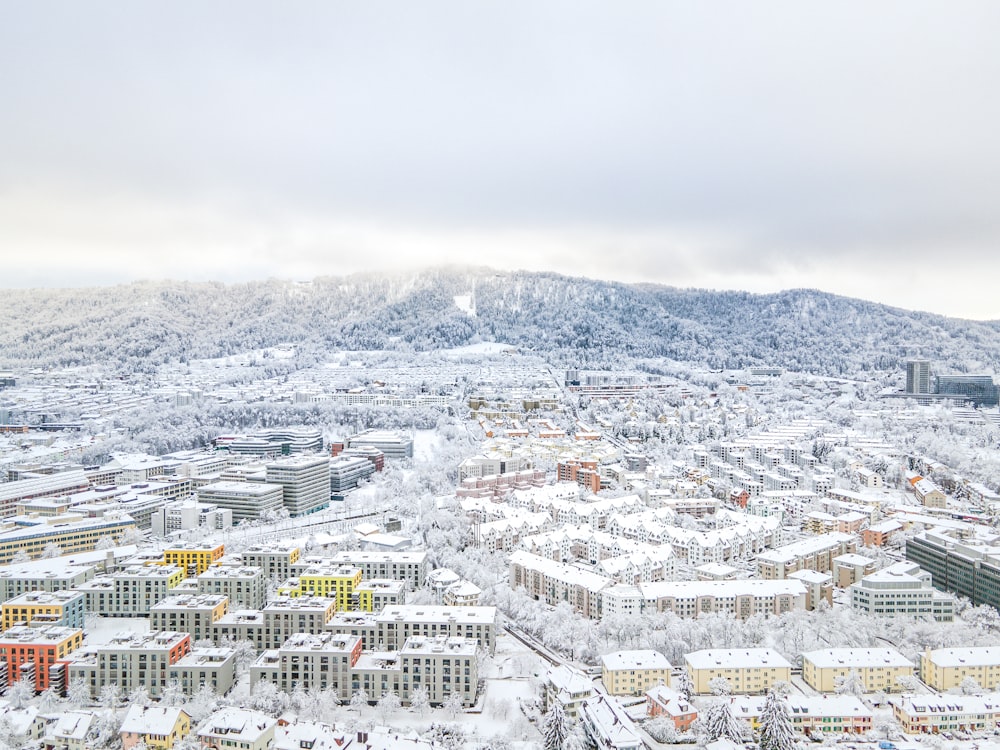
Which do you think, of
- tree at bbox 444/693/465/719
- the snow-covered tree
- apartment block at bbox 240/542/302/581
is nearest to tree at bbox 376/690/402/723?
tree at bbox 444/693/465/719

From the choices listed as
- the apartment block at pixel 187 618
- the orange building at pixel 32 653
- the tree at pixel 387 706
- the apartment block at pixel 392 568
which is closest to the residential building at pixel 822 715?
the tree at pixel 387 706

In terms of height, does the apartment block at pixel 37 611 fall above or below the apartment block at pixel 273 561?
below

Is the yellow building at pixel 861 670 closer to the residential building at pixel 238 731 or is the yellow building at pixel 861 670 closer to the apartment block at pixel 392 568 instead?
the apartment block at pixel 392 568

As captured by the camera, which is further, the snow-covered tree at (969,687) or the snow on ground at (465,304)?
the snow on ground at (465,304)

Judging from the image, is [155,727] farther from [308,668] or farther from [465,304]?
[465,304]

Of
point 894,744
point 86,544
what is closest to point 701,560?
point 894,744

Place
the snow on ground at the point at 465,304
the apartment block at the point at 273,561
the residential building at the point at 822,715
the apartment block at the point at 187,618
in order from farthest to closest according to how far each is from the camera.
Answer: the snow on ground at the point at 465,304
the apartment block at the point at 273,561
the apartment block at the point at 187,618
the residential building at the point at 822,715

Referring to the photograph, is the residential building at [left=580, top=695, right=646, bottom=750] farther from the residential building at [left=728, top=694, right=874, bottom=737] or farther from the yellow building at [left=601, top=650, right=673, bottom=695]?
the residential building at [left=728, top=694, right=874, bottom=737]
